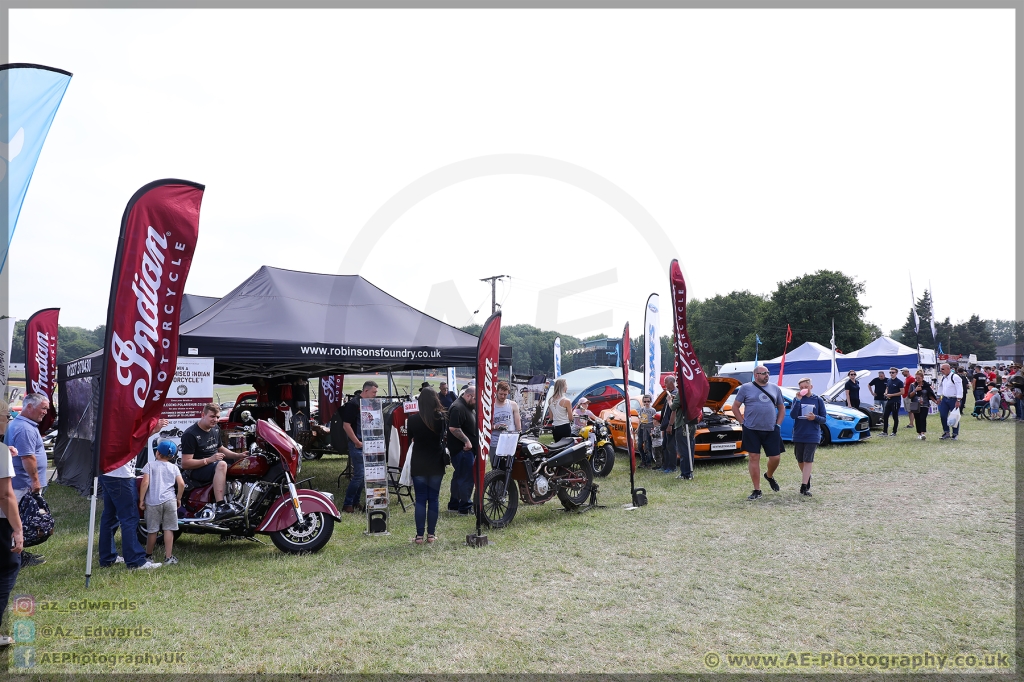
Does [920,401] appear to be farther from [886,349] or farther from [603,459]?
[886,349]

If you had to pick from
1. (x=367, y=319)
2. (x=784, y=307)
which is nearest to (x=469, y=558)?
(x=367, y=319)

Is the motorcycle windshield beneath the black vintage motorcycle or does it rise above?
above

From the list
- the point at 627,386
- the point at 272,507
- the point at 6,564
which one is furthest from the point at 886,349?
the point at 6,564

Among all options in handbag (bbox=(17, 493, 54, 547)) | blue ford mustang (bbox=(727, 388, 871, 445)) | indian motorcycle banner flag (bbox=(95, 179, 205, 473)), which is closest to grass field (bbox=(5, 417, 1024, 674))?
handbag (bbox=(17, 493, 54, 547))

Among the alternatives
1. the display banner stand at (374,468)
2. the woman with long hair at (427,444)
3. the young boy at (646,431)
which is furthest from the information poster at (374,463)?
the young boy at (646,431)

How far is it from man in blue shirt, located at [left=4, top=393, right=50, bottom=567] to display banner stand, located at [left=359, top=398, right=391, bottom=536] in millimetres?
3061

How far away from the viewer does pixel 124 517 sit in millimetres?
5457

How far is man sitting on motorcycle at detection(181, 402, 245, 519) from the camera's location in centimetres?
609

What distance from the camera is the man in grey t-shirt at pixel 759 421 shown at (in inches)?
309

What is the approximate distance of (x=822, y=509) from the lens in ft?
23.2

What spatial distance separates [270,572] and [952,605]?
540 cm

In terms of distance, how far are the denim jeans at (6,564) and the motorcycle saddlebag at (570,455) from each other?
5168 millimetres

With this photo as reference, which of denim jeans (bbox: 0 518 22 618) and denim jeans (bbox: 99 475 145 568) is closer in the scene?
denim jeans (bbox: 0 518 22 618)

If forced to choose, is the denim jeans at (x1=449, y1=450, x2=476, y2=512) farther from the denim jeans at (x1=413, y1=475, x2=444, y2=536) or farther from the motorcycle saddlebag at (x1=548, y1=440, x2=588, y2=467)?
the denim jeans at (x1=413, y1=475, x2=444, y2=536)
